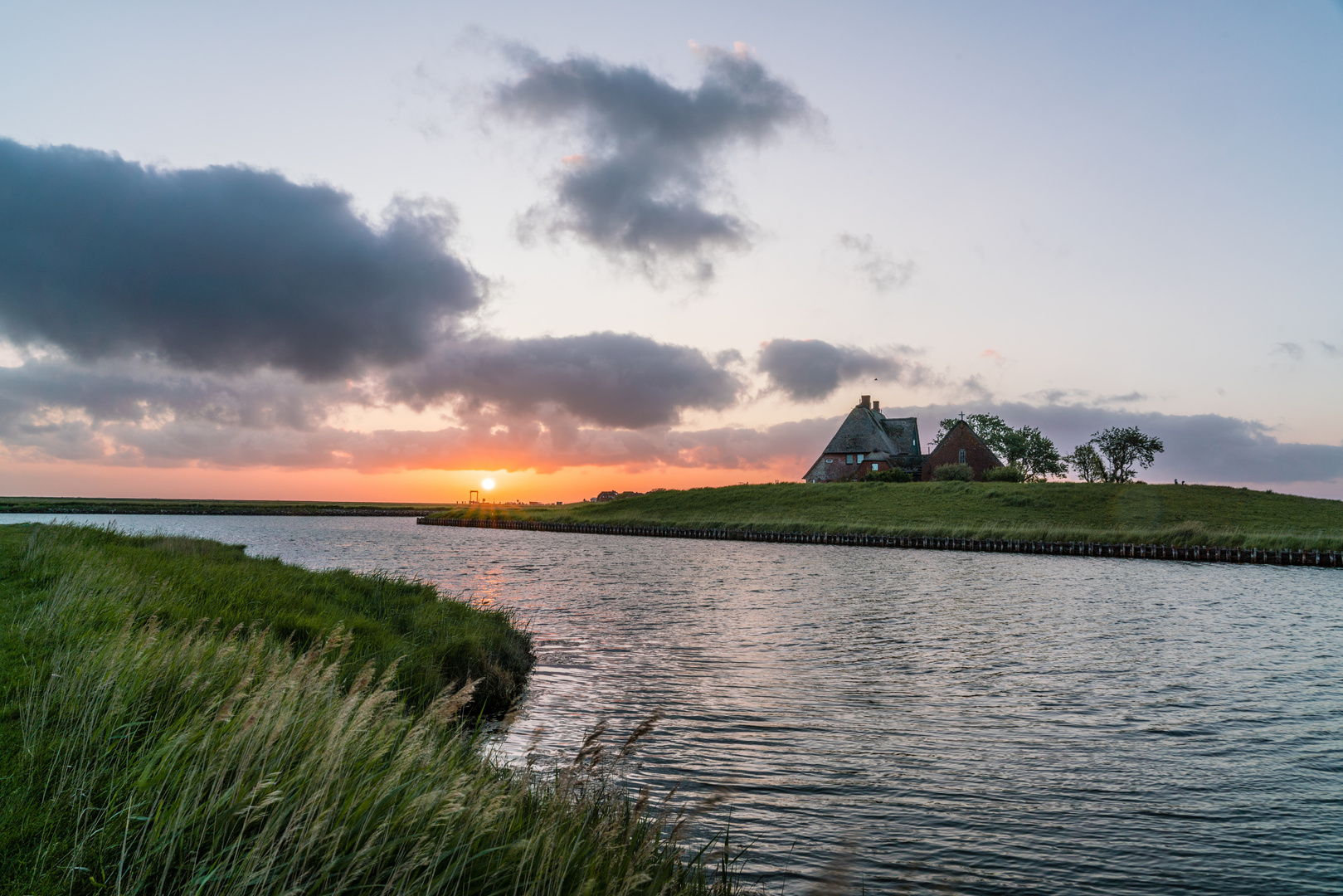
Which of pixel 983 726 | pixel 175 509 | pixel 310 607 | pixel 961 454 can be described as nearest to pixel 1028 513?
pixel 961 454

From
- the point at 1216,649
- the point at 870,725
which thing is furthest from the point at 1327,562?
the point at 870,725

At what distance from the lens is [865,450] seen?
325ft

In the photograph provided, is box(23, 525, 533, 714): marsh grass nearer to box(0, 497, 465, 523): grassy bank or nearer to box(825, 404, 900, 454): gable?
box(825, 404, 900, 454): gable

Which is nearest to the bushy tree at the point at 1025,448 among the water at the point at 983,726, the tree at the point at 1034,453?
the tree at the point at 1034,453

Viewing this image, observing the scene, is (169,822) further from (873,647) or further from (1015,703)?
(873,647)

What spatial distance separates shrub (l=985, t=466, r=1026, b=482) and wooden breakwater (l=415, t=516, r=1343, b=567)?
1265 inches

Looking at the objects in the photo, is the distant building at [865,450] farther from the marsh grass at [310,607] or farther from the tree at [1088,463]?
the marsh grass at [310,607]

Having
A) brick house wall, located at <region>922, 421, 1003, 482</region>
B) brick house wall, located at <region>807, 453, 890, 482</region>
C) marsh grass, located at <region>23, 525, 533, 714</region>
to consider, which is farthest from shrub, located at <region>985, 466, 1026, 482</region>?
marsh grass, located at <region>23, 525, 533, 714</region>

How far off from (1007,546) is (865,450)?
1675 inches

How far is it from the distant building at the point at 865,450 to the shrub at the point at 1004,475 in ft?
34.0

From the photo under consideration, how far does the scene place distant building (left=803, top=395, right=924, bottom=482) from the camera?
9788 cm

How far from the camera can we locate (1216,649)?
19.3m

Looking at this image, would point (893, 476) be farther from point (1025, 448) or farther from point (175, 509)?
point (175, 509)

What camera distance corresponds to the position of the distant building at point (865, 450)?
321ft
